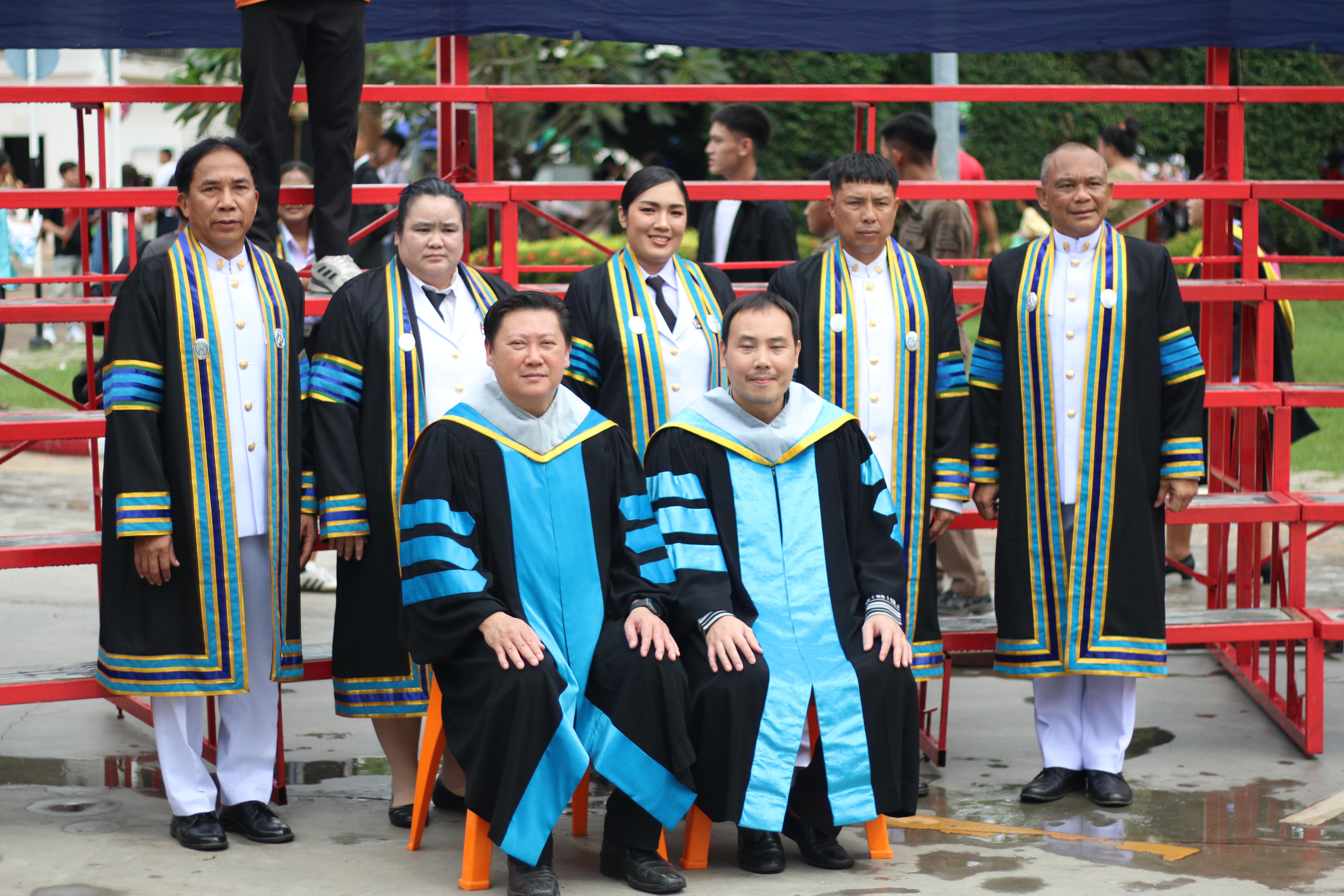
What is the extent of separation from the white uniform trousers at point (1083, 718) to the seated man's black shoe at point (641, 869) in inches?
52.7

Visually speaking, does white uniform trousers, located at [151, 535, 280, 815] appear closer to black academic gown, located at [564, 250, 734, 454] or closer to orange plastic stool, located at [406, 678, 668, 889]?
orange plastic stool, located at [406, 678, 668, 889]

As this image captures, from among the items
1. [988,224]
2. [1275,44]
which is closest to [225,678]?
[1275,44]

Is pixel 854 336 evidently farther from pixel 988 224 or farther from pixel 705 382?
pixel 988 224

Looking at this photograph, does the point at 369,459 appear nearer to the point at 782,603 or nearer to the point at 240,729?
the point at 240,729

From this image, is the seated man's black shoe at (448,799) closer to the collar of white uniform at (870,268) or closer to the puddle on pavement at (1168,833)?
the puddle on pavement at (1168,833)

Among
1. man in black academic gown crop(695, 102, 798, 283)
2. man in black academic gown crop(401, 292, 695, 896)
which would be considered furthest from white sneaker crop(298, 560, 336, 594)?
man in black academic gown crop(401, 292, 695, 896)

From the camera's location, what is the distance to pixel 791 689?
4.00 metres

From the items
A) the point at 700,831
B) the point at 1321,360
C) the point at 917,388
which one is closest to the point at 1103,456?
the point at 917,388

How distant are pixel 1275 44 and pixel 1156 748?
268 cm

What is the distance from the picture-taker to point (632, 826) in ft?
12.8

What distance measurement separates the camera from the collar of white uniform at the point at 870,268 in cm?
458

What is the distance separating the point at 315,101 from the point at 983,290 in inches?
90.2

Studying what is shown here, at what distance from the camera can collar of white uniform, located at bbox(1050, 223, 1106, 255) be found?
15.1ft

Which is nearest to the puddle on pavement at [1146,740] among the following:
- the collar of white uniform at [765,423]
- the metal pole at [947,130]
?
the collar of white uniform at [765,423]
